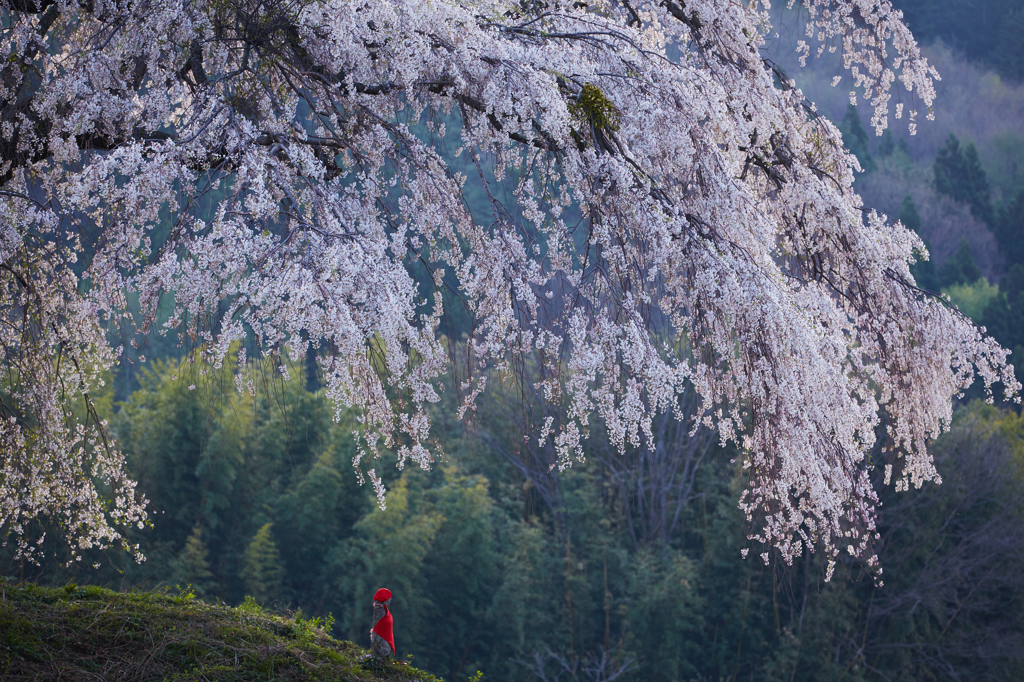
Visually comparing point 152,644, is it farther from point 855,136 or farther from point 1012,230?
point 1012,230

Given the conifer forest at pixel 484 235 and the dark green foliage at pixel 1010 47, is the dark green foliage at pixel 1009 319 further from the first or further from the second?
the conifer forest at pixel 484 235

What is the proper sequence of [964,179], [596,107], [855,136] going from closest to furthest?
[596,107] < [855,136] < [964,179]

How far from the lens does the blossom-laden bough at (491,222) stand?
7.35 ft

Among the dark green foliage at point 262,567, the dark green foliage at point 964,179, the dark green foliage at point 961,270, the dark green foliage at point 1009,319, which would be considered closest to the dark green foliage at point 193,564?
the dark green foliage at point 262,567

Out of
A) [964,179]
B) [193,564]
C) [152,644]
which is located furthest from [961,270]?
[152,644]

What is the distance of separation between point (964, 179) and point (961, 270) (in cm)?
412

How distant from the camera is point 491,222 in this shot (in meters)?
2.77

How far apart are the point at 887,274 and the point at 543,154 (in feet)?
4.91

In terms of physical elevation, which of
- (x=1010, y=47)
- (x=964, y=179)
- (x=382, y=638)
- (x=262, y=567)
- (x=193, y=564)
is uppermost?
(x=1010, y=47)

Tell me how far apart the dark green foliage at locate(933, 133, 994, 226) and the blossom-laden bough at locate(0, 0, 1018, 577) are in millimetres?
25557

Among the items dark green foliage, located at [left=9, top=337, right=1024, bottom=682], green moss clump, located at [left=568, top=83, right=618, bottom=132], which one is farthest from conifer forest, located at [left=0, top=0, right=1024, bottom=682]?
dark green foliage, located at [left=9, top=337, right=1024, bottom=682]

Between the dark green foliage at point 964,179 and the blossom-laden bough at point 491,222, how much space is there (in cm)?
2556

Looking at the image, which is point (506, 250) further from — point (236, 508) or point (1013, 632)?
point (1013, 632)

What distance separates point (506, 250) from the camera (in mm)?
2586
